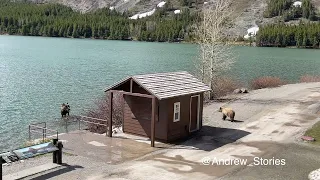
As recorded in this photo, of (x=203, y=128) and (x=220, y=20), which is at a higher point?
(x=220, y=20)

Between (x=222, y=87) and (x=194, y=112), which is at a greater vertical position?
(x=194, y=112)

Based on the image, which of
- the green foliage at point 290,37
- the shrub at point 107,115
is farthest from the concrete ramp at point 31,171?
the green foliage at point 290,37

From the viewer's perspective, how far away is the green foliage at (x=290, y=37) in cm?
17275

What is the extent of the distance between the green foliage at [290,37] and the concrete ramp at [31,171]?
555ft

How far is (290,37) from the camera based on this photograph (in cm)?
17925

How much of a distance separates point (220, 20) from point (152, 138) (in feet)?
63.2

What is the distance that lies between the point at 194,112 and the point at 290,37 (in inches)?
6557

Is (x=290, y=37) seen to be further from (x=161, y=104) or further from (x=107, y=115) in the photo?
(x=161, y=104)

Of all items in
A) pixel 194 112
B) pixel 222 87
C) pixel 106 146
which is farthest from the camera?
pixel 222 87

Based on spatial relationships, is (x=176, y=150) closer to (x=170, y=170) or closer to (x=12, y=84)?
(x=170, y=170)

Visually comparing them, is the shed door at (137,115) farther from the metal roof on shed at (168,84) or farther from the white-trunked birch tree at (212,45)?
the white-trunked birch tree at (212,45)

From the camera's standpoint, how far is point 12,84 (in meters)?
49.2

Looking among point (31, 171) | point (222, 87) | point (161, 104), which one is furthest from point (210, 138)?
point (222, 87)

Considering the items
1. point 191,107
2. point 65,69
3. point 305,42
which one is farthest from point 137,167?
point 305,42
